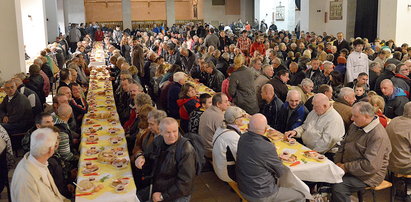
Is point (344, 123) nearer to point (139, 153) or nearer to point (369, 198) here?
point (369, 198)

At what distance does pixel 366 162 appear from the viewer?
14.7ft

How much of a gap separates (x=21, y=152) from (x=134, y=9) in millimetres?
29622

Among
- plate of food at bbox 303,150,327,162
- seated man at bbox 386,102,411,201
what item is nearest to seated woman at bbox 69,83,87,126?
plate of food at bbox 303,150,327,162

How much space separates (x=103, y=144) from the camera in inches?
217

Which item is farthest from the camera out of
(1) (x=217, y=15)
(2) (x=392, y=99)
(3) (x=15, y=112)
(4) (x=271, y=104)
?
(1) (x=217, y=15)

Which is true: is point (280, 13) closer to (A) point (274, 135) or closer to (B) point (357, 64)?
(B) point (357, 64)

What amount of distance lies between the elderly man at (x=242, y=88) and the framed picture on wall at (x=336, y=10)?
13.3 m

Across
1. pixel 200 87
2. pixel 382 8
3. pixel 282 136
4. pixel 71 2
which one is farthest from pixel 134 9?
pixel 282 136

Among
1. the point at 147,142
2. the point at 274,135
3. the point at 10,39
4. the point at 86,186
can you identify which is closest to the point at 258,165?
the point at 147,142

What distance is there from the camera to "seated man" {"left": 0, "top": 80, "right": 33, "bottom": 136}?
676 cm

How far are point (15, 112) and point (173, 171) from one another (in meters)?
3.91

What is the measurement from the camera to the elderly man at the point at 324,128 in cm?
514

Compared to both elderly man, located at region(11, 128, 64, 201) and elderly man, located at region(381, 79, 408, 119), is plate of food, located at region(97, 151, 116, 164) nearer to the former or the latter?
elderly man, located at region(11, 128, 64, 201)

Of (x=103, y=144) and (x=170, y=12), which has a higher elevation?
(x=170, y=12)
